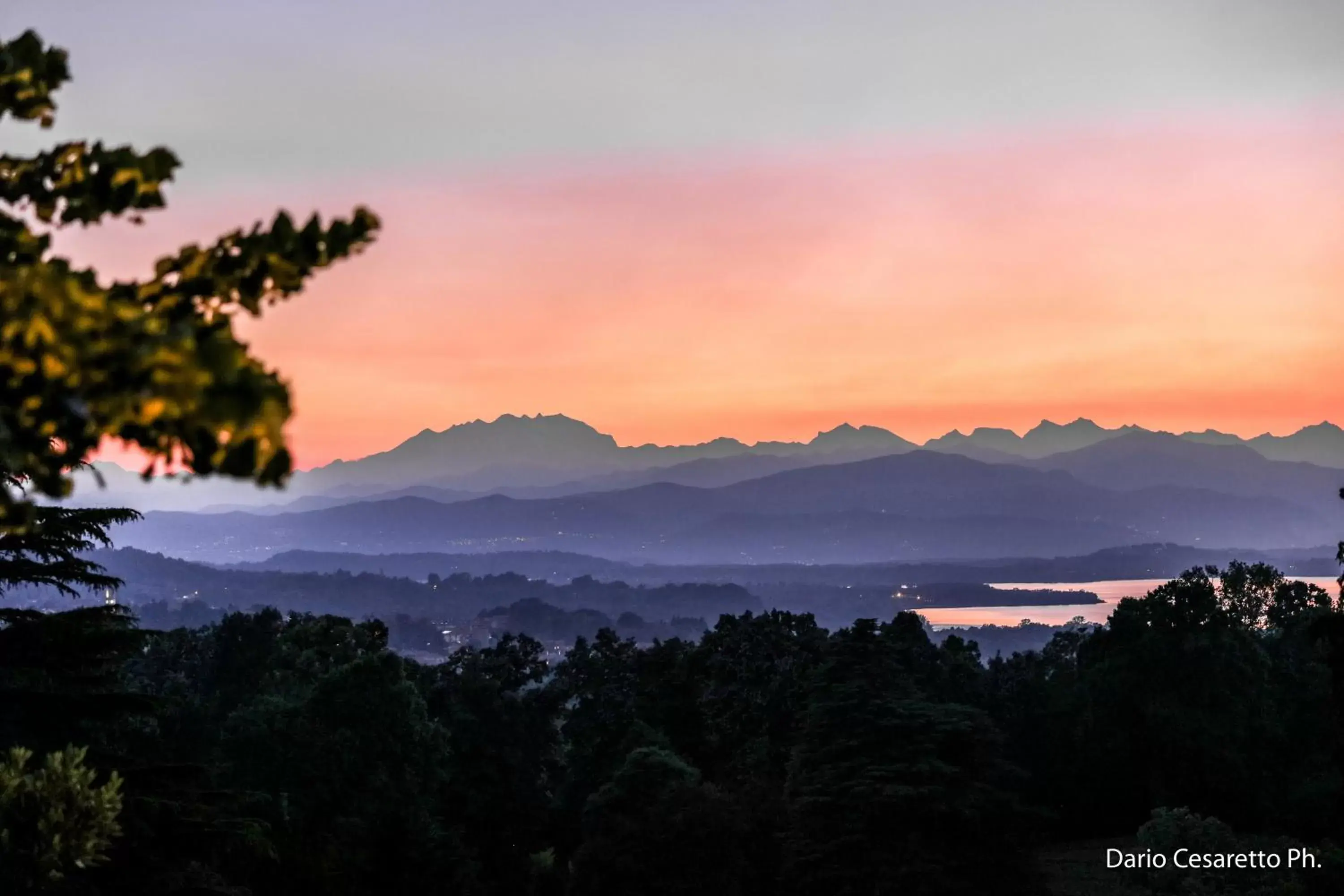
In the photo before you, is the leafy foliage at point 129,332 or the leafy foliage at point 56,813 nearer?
the leafy foliage at point 129,332

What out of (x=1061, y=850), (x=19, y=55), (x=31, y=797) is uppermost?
(x=19, y=55)

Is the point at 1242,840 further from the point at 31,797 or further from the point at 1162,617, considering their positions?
the point at 31,797

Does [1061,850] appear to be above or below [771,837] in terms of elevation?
below

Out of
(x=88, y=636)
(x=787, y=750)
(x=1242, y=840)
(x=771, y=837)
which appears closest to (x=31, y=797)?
(x=88, y=636)

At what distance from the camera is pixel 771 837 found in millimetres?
41188

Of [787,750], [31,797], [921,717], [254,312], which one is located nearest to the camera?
[254,312]

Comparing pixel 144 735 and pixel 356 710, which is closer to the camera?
pixel 144 735

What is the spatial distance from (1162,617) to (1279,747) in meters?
7.51

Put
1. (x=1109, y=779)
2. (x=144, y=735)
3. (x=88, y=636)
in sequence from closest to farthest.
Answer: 1. (x=88, y=636)
2. (x=144, y=735)
3. (x=1109, y=779)

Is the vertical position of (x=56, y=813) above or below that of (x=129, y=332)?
below

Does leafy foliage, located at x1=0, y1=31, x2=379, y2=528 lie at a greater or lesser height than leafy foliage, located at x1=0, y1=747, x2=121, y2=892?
greater

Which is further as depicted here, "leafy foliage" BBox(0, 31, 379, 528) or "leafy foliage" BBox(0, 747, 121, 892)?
"leafy foliage" BBox(0, 747, 121, 892)

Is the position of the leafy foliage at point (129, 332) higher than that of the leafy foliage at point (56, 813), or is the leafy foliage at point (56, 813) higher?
Answer: the leafy foliage at point (129, 332)

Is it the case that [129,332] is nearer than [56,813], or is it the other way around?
[129,332]
